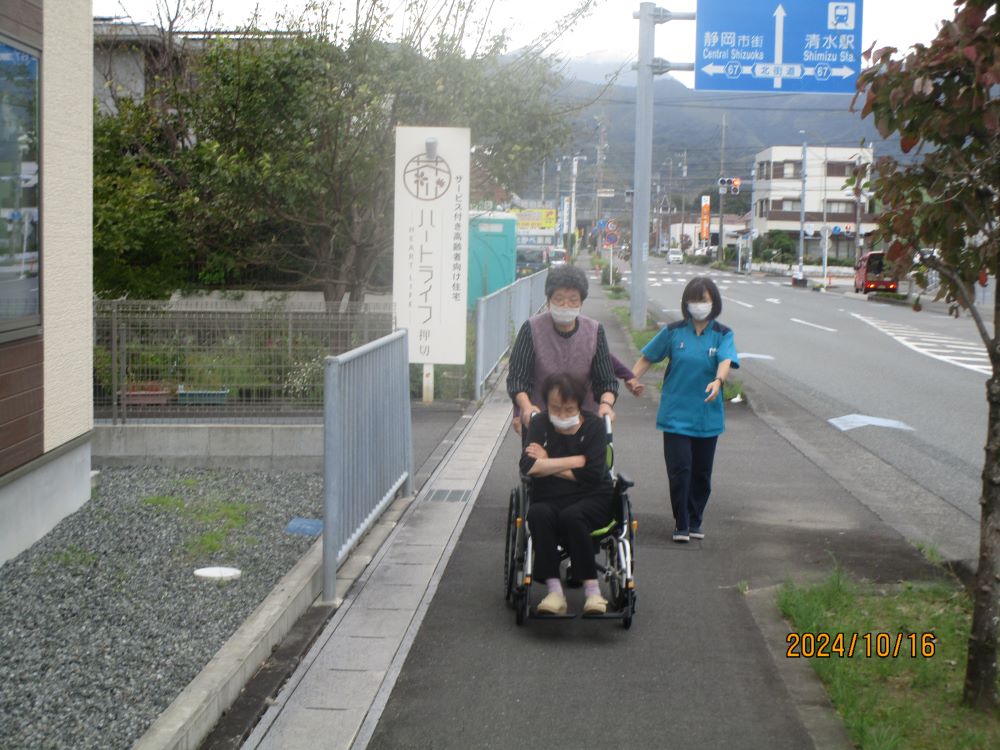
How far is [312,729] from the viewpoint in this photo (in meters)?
4.30

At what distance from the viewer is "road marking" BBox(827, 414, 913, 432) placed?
41.8ft

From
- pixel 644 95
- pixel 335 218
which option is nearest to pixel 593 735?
pixel 335 218

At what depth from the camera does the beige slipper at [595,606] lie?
213 inches

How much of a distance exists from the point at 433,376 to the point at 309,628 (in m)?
8.54

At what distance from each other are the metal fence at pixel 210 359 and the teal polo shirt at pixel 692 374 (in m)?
3.11

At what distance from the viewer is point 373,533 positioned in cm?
729

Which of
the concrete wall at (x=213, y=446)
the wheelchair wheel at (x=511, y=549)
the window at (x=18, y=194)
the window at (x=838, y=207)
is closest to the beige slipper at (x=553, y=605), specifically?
the wheelchair wheel at (x=511, y=549)

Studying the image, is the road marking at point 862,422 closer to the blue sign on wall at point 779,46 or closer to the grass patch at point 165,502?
the blue sign on wall at point 779,46

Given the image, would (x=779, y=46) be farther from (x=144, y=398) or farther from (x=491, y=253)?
(x=144, y=398)

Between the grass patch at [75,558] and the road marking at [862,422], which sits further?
the road marking at [862,422]

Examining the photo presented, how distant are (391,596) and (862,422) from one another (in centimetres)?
847

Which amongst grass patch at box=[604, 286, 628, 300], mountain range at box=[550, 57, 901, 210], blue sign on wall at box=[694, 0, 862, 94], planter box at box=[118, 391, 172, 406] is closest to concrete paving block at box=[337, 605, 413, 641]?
mountain range at box=[550, 57, 901, 210]

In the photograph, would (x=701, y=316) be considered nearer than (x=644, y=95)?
Yes

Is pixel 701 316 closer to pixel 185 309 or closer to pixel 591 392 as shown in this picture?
pixel 591 392
